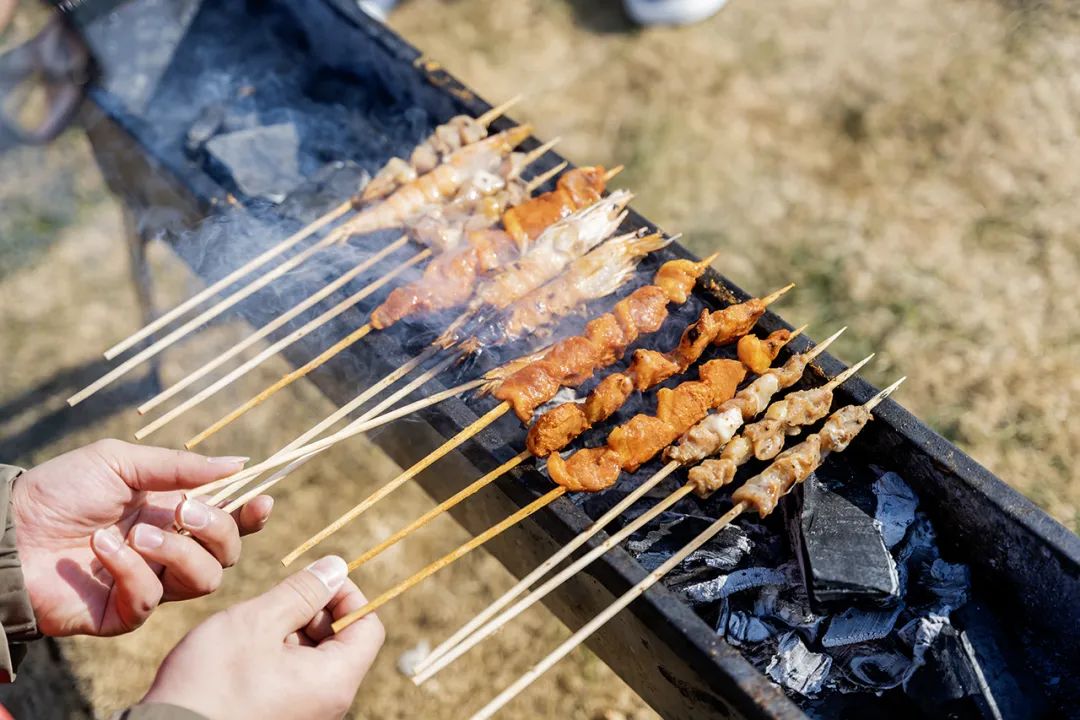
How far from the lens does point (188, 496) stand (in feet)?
10.6

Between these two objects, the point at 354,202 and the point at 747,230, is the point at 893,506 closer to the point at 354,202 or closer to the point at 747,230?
the point at 354,202

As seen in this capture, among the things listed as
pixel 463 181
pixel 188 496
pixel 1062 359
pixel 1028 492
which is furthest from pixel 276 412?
pixel 1062 359

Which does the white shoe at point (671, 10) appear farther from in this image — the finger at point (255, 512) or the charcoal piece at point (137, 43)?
the finger at point (255, 512)

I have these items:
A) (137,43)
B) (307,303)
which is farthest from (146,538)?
(137,43)

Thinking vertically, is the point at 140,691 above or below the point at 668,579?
below

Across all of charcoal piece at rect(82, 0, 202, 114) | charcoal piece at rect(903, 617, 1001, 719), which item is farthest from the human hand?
charcoal piece at rect(82, 0, 202, 114)

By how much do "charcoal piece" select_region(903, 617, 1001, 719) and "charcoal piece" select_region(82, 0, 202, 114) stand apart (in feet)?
18.2

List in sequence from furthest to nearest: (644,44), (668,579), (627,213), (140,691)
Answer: (644,44)
(140,691)
(627,213)
(668,579)

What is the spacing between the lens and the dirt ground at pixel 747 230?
530cm

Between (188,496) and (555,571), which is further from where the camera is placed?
(555,571)

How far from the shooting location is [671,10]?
26.2 ft

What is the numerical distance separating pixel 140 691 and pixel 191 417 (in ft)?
6.04

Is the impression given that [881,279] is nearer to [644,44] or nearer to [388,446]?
[644,44]

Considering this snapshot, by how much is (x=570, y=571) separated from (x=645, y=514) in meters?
0.40
